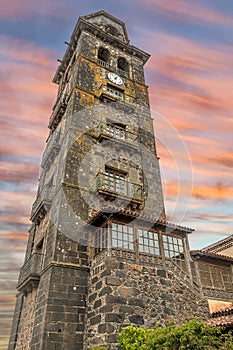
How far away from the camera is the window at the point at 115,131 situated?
1872cm

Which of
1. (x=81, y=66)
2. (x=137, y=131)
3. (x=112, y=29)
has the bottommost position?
(x=137, y=131)

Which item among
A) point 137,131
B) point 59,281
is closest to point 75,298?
point 59,281

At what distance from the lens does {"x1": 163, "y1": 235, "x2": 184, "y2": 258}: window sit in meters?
13.6

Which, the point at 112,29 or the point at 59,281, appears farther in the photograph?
the point at 112,29

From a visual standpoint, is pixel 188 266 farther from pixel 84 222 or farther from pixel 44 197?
pixel 44 197

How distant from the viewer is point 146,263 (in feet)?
40.9

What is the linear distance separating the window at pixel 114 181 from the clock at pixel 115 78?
854 cm

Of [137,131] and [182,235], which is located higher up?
[137,131]

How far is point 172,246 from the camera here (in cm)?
1388

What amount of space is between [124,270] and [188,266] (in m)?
3.87

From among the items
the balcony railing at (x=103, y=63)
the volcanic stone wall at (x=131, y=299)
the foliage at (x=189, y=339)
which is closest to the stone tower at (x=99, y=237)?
the volcanic stone wall at (x=131, y=299)

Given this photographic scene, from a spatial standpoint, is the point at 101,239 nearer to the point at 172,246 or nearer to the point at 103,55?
the point at 172,246

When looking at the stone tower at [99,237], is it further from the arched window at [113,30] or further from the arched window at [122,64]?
the arched window at [113,30]

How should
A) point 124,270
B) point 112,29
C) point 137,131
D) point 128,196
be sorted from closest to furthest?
point 124,270, point 128,196, point 137,131, point 112,29
